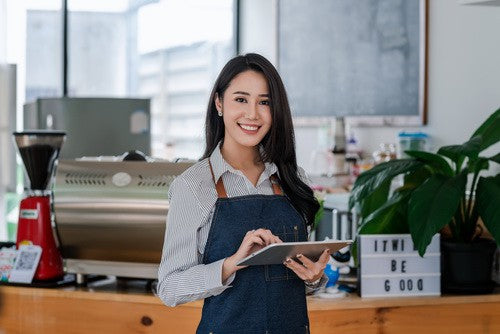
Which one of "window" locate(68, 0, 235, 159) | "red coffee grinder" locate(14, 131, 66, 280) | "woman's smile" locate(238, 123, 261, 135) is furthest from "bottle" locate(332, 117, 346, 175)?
"woman's smile" locate(238, 123, 261, 135)

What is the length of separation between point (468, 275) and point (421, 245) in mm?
316

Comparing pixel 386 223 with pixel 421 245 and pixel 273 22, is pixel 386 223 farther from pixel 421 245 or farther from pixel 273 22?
pixel 273 22

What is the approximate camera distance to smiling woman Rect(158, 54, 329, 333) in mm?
1594

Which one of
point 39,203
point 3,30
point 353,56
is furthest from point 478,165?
point 3,30

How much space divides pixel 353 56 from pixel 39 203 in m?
2.74

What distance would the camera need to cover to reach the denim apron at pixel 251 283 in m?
1.61

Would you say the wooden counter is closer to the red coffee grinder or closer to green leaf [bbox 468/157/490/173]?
the red coffee grinder

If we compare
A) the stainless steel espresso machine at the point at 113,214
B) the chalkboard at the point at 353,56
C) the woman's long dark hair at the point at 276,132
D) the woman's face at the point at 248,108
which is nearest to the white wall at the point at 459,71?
the chalkboard at the point at 353,56

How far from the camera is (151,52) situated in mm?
6484

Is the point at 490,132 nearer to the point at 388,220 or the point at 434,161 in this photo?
the point at 434,161

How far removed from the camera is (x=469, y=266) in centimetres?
247

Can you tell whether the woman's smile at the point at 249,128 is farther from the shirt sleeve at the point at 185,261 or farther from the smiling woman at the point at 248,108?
the shirt sleeve at the point at 185,261

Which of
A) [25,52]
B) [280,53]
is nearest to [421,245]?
[280,53]

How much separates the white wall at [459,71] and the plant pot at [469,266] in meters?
0.84
